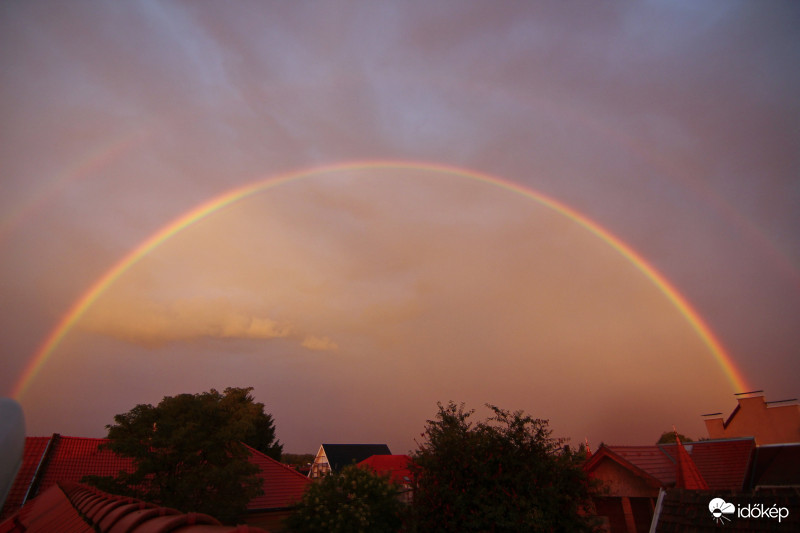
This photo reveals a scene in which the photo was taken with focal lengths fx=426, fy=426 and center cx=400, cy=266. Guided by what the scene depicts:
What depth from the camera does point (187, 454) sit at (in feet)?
64.2

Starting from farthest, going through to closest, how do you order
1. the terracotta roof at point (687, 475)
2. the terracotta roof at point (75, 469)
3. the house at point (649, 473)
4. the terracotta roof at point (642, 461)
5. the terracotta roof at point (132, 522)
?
the terracotta roof at point (75, 469), the terracotta roof at point (642, 461), the house at point (649, 473), the terracotta roof at point (687, 475), the terracotta roof at point (132, 522)

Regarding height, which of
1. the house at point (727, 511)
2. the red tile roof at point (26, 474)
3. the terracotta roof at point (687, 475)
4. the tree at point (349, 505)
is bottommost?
the red tile roof at point (26, 474)

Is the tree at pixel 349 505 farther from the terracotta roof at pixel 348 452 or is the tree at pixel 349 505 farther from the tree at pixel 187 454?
the terracotta roof at pixel 348 452

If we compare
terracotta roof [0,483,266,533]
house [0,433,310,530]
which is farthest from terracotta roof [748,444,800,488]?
house [0,433,310,530]

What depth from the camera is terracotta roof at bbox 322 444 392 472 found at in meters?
82.2

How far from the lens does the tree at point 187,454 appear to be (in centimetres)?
1881

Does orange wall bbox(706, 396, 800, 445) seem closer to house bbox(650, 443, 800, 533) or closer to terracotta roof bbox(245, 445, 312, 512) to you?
house bbox(650, 443, 800, 533)

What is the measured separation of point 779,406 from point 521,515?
121 feet

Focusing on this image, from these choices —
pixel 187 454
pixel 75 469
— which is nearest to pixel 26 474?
pixel 75 469

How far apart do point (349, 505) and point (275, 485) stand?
1572cm

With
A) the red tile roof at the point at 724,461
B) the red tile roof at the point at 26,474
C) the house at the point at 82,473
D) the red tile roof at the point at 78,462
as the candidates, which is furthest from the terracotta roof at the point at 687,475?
the red tile roof at the point at 26,474

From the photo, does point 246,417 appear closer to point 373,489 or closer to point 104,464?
point 373,489

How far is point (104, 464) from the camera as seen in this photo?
28.8m

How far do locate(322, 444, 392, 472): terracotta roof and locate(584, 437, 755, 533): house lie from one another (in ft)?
206
